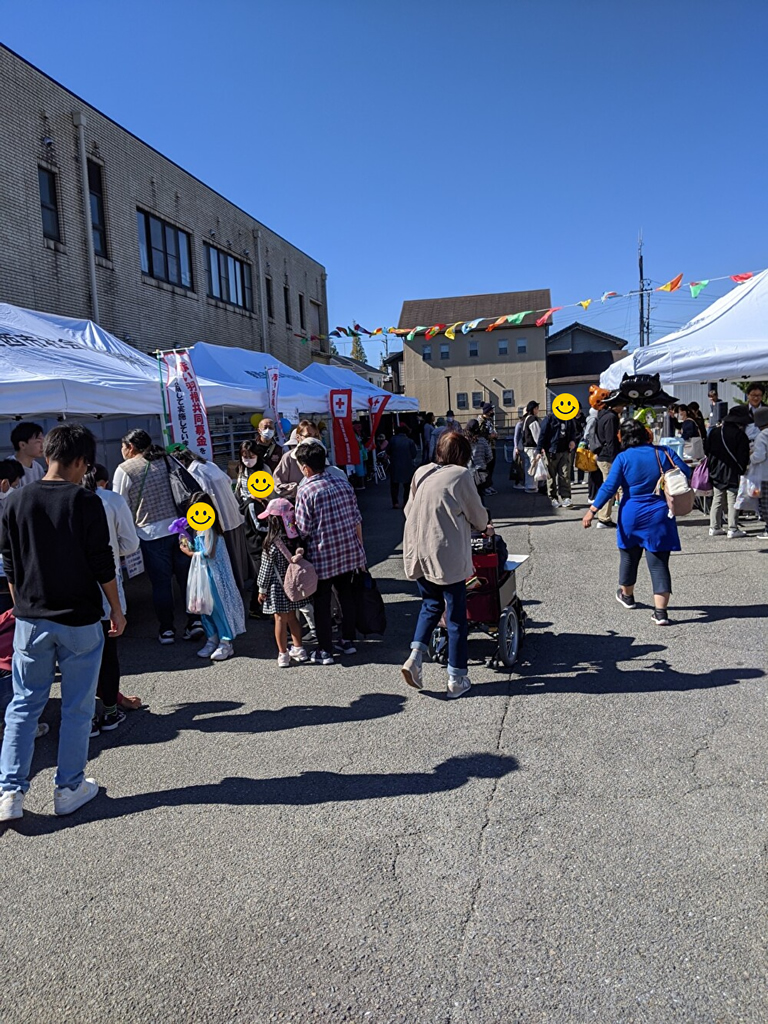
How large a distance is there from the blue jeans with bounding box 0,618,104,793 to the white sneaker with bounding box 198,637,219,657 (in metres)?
2.33

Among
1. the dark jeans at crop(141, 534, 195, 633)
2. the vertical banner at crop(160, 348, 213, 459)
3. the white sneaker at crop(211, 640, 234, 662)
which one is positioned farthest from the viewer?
the vertical banner at crop(160, 348, 213, 459)

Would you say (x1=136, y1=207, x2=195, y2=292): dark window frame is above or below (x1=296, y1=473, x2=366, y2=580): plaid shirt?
above

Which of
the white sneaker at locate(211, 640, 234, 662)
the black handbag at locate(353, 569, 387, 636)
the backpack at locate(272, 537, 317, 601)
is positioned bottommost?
the white sneaker at locate(211, 640, 234, 662)

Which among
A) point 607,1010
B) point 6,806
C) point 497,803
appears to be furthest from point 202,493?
point 607,1010

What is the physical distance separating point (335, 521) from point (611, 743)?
2.48 m

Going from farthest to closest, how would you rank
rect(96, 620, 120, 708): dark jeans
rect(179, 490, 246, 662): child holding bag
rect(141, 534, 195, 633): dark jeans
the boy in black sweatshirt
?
rect(141, 534, 195, 633): dark jeans → rect(179, 490, 246, 662): child holding bag → rect(96, 620, 120, 708): dark jeans → the boy in black sweatshirt

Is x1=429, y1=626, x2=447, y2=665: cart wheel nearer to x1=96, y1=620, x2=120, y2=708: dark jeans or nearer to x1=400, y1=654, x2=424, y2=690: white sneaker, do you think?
x1=400, y1=654, x2=424, y2=690: white sneaker

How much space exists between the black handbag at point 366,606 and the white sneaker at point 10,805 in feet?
9.10

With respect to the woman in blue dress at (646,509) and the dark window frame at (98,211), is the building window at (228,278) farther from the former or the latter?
the woman in blue dress at (646,509)

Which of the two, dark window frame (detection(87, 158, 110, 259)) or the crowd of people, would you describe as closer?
the crowd of people

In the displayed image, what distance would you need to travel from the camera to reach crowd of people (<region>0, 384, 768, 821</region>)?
3.53m

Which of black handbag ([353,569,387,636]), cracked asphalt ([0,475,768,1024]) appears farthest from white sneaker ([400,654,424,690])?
black handbag ([353,569,387,636])

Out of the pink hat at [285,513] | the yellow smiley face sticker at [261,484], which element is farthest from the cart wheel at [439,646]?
the yellow smiley face sticker at [261,484]

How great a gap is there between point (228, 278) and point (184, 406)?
15736 millimetres
